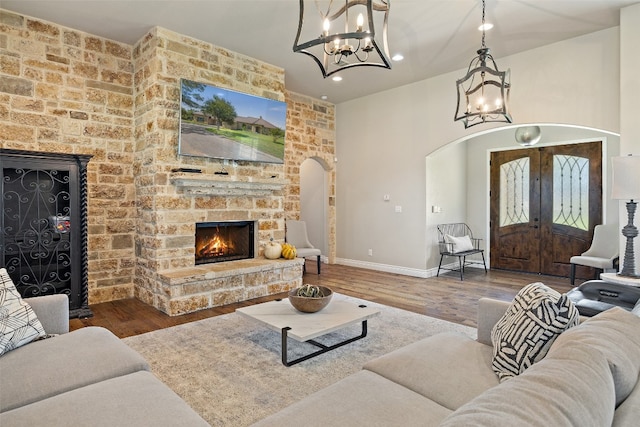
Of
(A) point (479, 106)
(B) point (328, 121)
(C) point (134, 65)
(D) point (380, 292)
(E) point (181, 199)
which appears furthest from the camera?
(B) point (328, 121)

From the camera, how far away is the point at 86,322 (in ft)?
12.3

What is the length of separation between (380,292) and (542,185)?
143 inches

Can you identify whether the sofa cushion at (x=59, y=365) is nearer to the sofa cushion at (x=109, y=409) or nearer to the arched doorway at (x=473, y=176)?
the sofa cushion at (x=109, y=409)

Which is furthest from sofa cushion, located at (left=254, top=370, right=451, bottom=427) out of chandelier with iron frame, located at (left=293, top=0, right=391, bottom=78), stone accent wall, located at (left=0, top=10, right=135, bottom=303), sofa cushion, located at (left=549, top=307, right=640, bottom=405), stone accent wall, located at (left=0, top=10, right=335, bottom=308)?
stone accent wall, located at (left=0, top=10, right=135, bottom=303)

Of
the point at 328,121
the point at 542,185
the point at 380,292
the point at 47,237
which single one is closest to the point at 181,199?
the point at 47,237

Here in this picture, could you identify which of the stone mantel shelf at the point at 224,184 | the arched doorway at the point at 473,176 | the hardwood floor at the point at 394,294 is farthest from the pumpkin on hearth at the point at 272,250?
the arched doorway at the point at 473,176

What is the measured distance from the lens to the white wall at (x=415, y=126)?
14.1 ft

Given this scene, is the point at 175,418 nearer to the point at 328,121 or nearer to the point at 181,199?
the point at 181,199

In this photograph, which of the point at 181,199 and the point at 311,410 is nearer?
the point at 311,410

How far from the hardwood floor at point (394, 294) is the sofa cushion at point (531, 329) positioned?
223 centimetres

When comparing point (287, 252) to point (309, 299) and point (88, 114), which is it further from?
point (88, 114)

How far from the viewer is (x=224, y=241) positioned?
5.10 metres

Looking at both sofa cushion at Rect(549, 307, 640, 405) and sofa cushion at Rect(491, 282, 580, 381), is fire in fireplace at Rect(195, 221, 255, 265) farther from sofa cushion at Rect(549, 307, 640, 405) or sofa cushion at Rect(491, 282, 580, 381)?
sofa cushion at Rect(549, 307, 640, 405)

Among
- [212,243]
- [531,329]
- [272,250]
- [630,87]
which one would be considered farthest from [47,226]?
[630,87]
